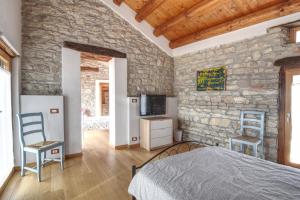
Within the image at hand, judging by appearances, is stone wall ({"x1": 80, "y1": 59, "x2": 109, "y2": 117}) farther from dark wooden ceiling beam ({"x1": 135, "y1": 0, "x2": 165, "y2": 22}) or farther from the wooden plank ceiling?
the wooden plank ceiling

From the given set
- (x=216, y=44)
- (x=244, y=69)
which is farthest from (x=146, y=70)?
(x=244, y=69)

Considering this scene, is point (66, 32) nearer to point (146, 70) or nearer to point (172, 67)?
point (146, 70)

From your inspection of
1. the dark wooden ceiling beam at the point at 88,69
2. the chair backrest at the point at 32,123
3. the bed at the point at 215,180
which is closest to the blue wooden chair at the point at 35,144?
the chair backrest at the point at 32,123

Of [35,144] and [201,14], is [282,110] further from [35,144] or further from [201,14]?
[35,144]

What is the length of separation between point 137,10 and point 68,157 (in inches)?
155

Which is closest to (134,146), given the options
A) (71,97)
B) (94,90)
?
(71,97)

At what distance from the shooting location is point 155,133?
394cm

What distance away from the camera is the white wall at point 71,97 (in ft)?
10.8

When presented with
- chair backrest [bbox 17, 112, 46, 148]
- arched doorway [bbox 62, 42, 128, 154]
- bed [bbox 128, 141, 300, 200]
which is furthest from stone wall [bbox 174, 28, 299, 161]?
chair backrest [bbox 17, 112, 46, 148]

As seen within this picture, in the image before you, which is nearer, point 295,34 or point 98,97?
point 295,34

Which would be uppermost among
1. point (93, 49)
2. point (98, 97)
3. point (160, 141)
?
point (93, 49)

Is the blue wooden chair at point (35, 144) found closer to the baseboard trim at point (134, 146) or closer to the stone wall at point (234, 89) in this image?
the baseboard trim at point (134, 146)

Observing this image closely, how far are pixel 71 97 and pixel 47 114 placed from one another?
1.84ft

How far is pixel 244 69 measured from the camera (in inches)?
133
